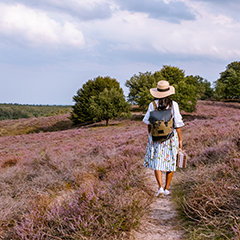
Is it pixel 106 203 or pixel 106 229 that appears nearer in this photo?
pixel 106 229

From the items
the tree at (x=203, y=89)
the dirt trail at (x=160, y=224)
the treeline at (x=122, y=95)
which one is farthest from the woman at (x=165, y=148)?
the tree at (x=203, y=89)

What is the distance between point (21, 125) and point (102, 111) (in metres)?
20.7

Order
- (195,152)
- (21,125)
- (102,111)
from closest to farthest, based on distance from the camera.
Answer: (195,152) < (102,111) < (21,125)

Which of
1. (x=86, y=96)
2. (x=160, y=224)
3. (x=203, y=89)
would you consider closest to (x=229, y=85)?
(x=203, y=89)

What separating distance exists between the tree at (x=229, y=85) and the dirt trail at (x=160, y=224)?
49.9m

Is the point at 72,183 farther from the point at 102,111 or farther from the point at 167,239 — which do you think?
the point at 102,111

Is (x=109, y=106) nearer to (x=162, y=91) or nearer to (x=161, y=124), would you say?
(x=162, y=91)

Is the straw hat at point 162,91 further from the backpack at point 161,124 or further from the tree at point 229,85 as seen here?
the tree at point 229,85

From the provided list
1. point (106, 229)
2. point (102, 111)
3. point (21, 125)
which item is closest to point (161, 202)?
point (106, 229)

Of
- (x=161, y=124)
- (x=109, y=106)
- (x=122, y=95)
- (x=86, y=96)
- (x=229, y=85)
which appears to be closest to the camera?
(x=161, y=124)

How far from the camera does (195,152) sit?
7523 millimetres

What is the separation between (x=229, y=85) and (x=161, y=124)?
55.0m

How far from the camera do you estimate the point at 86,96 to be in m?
45.1

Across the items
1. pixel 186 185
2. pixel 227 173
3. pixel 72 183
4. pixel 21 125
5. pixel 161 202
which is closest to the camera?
pixel 227 173
